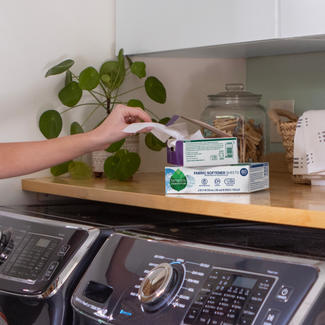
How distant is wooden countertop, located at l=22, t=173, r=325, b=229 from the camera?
1.16 meters

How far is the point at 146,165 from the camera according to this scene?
7.00 ft

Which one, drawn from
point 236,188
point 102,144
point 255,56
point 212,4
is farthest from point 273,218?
point 255,56

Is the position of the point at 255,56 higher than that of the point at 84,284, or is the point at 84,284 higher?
the point at 255,56

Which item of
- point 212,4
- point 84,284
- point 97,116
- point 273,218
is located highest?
point 212,4

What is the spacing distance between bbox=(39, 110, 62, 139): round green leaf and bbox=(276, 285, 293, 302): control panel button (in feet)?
3.52

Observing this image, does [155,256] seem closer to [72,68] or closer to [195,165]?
[195,165]

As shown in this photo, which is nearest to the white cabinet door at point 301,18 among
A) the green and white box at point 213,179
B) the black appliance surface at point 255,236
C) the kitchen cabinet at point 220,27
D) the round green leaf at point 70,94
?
the kitchen cabinet at point 220,27

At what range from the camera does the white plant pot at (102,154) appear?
1.93 metres

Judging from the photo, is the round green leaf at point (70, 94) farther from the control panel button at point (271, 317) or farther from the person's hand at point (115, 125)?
the control panel button at point (271, 317)

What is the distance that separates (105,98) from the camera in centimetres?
204

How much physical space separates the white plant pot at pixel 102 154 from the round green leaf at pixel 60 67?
26 cm

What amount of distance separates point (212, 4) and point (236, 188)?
0.55m

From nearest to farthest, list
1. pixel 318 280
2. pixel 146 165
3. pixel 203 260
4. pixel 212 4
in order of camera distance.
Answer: pixel 318 280
pixel 203 260
pixel 212 4
pixel 146 165

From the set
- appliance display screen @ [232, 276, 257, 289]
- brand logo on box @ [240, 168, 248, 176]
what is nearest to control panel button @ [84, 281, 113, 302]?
appliance display screen @ [232, 276, 257, 289]
